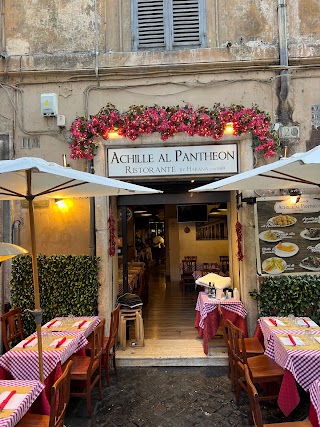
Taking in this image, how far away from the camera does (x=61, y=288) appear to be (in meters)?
6.45

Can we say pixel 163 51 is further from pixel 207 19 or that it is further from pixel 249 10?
pixel 249 10

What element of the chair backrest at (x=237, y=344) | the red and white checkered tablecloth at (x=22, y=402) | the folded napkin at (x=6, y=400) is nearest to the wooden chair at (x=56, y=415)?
the red and white checkered tablecloth at (x=22, y=402)

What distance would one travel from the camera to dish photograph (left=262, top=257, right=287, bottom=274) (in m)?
6.41

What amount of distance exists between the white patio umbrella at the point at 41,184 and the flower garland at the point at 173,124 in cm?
197

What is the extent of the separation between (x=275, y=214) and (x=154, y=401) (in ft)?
12.3

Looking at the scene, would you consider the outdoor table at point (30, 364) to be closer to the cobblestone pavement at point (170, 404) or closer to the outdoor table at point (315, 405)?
the cobblestone pavement at point (170, 404)

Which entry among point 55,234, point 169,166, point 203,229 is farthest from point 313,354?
point 203,229

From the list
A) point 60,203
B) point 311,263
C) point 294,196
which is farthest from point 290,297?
point 60,203

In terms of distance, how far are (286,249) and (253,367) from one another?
2.53m

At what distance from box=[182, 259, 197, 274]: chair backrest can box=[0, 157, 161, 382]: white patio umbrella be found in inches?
320

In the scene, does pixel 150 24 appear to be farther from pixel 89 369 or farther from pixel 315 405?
pixel 315 405

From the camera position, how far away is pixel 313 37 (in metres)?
6.69

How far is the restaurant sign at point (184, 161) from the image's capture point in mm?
6605

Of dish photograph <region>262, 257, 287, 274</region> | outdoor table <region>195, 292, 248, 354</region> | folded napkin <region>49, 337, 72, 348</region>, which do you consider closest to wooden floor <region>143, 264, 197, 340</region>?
outdoor table <region>195, 292, 248, 354</region>
